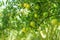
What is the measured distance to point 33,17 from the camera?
6.04 ft

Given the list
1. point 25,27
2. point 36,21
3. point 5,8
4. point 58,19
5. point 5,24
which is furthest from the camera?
point 5,24

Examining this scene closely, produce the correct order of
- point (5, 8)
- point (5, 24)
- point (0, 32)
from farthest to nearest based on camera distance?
point (0, 32) → point (5, 24) → point (5, 8)

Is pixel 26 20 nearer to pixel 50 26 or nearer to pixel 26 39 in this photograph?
pixel 50 26

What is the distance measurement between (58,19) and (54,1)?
0.18m

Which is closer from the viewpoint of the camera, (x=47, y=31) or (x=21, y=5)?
(x=21, y=5)

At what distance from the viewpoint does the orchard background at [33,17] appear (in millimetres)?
1791

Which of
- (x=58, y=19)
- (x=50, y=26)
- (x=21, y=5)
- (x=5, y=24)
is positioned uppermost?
(x=5, y=24)

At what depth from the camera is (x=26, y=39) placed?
238 centimetres

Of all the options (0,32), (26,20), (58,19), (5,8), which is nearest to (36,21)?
(26,20)

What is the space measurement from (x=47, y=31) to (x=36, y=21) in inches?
10.5

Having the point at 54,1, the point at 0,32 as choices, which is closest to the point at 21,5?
the point at 54,1

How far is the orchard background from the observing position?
5.88ft

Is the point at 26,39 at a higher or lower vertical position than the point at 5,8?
lower

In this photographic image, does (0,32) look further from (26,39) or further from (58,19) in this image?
(58,19)
